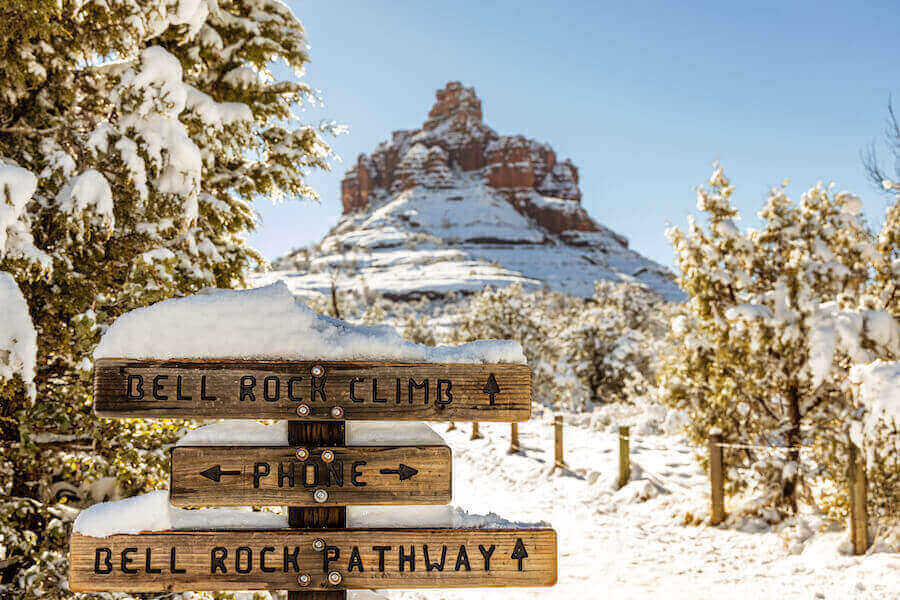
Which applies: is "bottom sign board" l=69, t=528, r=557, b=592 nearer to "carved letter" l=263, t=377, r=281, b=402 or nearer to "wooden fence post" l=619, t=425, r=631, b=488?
"carved letter" l=263, t=377, r=281, b=402

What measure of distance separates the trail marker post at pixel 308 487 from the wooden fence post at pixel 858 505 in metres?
4.86

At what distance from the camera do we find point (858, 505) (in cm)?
541

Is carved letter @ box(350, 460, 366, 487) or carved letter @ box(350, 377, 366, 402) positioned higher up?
carved letter @ box(350, 377, 366, 402)

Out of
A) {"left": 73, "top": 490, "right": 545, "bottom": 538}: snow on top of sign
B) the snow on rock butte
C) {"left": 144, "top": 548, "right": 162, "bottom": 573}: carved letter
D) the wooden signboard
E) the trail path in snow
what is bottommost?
the trail path in snow

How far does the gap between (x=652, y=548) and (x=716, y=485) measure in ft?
4.08

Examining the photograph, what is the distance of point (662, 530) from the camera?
714 centimetres

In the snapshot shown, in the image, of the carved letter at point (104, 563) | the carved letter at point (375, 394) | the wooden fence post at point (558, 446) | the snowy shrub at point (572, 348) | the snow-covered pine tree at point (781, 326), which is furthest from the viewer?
the snowy shrub at point (572, 348)

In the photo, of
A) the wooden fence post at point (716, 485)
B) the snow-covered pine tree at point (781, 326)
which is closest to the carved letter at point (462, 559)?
the snow-covered pine tree at point (781, 326)

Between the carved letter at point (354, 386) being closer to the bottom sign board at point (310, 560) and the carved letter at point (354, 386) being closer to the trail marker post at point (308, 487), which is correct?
the trail marker post at point (308, 487)

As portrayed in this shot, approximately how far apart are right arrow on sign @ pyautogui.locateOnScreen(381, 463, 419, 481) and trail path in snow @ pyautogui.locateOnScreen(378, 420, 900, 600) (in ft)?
0.92

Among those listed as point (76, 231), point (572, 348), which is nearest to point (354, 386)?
point (76, 231)

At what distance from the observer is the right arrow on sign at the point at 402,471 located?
216cm

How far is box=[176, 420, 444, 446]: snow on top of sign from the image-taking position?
2.19 metres

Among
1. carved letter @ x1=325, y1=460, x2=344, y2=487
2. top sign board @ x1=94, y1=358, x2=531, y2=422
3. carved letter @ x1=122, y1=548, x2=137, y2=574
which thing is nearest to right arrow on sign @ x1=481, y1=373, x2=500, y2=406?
top sign board @ x1=94, y1=358, x2=531, y2=422
